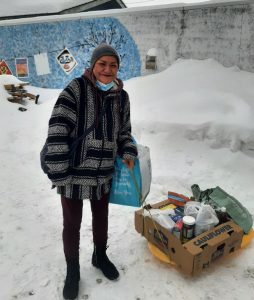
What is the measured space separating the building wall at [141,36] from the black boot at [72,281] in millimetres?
5409

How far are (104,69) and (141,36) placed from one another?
6272 millimetres

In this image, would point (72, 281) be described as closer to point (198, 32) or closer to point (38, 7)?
point (198, 32)

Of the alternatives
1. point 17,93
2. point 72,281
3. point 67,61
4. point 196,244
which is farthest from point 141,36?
point 72,281

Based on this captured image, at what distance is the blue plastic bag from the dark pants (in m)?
0.13

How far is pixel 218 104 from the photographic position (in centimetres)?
570

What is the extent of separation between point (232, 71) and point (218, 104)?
1.17 meters

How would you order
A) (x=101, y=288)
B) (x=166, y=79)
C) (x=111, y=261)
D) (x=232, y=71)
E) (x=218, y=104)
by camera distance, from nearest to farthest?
(x=101, y=288), (x=111, y=261), (x=218, y=104), (x=232, y=71), (x=166, y=79)

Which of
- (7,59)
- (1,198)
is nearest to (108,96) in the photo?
(1,198)

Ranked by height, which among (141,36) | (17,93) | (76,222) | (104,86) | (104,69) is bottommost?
(17,93)

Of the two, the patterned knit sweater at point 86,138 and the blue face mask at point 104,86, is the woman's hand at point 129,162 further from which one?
the blue face mask at point 104,86

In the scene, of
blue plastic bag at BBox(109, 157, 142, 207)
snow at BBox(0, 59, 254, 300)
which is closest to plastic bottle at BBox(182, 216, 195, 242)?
snow at BBox(0, 59, 254, 300)

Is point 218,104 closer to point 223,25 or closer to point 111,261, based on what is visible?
point 223,25

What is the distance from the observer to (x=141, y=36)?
315 inches

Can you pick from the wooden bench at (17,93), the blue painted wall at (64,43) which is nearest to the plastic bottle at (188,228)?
the blue painted wall at (64,43)
